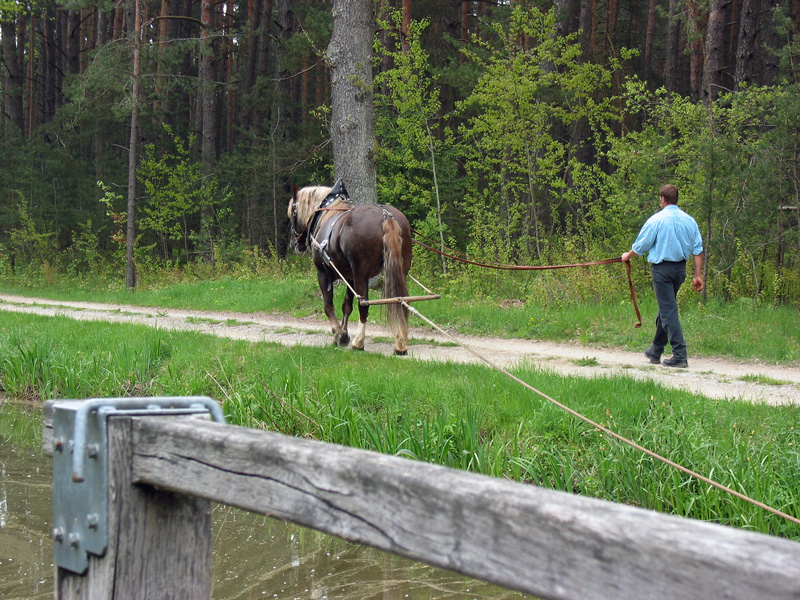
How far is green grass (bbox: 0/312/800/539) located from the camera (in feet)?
15.2

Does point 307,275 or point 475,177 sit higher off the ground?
point 475,177

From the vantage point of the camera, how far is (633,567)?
3.64 feet

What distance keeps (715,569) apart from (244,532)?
4.46 metres

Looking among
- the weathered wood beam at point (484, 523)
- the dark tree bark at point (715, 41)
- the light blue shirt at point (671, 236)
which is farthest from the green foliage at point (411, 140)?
the weathered wood beam at point (484, 523)

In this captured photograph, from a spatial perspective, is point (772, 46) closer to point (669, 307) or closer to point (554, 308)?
point (554, 308)

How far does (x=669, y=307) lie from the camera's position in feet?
28.2

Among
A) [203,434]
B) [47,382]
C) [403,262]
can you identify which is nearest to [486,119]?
[403,262]

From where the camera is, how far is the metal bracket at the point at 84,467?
1812 mm

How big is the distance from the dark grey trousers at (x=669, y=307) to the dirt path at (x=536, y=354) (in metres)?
0.25

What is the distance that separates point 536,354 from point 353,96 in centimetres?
694

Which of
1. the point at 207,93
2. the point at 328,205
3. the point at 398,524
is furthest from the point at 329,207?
the point at 207,93

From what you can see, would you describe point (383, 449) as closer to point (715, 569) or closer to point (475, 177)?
point (715, 569)

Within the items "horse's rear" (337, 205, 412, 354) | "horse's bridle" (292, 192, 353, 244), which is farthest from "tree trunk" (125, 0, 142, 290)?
"horse's rear" (337, 205, 412, 354)

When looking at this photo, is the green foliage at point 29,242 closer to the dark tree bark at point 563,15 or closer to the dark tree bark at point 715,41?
the dark tree bark at point 563,15
